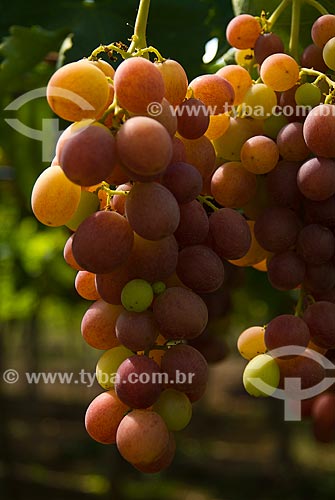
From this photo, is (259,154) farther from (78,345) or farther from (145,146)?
(78,345)

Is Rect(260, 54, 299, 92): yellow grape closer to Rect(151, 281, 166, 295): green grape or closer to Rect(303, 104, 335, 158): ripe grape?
Rect(303, 104, 335, 158): ripe grape

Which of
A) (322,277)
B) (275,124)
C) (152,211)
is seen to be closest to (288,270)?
(322,277)

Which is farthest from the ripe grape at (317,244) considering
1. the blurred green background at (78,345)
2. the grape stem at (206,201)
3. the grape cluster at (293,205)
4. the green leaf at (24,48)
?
the green leaf at (24,48)

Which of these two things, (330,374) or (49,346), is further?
(49,346)

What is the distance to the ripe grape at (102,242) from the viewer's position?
1.97ft

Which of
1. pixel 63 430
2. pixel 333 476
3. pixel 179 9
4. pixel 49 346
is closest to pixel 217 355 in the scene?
pixel 179 9

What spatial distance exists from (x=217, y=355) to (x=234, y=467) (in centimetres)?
539

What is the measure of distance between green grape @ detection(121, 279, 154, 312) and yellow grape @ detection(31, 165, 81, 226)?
0.29 ft

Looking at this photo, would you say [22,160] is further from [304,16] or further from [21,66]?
[304,16]

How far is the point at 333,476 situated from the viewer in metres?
6.11

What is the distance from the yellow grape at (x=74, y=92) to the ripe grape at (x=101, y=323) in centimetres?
18

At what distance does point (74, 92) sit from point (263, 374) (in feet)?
1.09

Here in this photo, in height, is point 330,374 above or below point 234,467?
above

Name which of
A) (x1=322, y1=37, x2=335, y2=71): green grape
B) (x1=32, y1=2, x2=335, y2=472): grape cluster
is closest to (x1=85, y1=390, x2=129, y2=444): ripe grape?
(x1=32, y1=2, x2=335, y2=472): grape cluster
